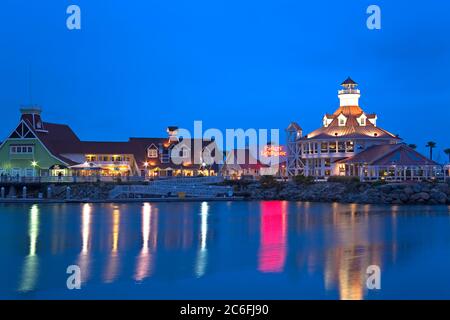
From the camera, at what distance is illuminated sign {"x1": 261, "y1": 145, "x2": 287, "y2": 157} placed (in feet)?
272

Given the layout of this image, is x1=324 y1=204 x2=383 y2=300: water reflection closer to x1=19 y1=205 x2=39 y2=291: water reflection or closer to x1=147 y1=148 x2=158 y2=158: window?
x1=19 y1=205 x2=39 y2=291: water reflection

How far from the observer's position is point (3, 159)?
67438 mm

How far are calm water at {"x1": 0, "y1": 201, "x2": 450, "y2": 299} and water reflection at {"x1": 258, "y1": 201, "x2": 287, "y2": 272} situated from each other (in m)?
0.05

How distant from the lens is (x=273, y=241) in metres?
29.7

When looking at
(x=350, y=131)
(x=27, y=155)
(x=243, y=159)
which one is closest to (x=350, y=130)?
(x=350, y=131)

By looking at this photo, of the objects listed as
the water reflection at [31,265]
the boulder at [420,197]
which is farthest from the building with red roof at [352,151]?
the water reflection at [31,265]

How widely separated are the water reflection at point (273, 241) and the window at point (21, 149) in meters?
29.9

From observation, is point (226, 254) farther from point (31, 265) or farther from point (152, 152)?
point (152, 152)

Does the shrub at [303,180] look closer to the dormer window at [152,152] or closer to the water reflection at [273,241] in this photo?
the dormer window at [152,152]

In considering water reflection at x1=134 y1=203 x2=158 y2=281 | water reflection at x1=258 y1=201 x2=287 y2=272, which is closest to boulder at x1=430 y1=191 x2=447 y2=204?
water reflection at x1=258 y1=201 x2=287 y2=272

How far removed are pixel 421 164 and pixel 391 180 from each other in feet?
10.8

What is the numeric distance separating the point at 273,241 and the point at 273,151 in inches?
2100
